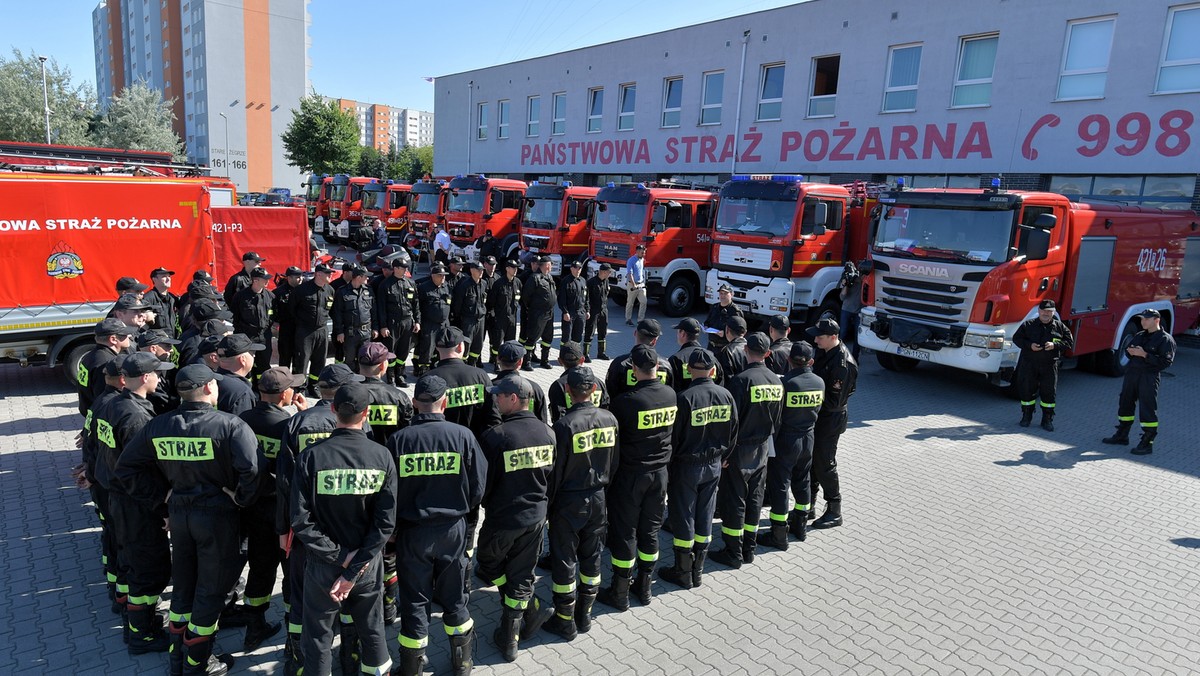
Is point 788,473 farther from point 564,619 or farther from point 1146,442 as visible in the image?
point 1146,442

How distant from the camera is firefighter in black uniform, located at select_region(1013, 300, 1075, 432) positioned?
8.80 metres

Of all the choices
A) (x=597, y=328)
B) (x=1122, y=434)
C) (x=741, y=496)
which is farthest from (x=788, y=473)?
(x=597, y=328)

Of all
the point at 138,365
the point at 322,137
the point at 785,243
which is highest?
the point at 322,137

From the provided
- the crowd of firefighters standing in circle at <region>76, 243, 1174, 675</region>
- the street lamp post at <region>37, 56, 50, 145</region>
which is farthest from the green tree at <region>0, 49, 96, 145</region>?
the crowd of firefighters standing in circle at <region>76, 243, 1174, 675</region>

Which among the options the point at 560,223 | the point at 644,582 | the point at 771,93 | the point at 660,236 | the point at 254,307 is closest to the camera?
the point at 644,582

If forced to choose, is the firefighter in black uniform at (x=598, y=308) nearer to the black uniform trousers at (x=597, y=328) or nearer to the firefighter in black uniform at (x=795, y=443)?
the black uniform trousers at (x=597, y=328)

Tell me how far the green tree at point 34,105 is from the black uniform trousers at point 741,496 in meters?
36.5

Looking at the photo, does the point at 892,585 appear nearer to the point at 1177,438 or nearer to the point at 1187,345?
the point at 1177,438

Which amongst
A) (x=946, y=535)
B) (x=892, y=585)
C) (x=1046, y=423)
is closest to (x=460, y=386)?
(x=892, y=585)

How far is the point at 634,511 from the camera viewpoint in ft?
15.1

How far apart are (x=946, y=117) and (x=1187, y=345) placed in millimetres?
7227

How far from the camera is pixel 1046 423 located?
8.97m

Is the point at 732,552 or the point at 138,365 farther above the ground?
the point at 138,365

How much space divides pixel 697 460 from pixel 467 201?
15.9 meters
